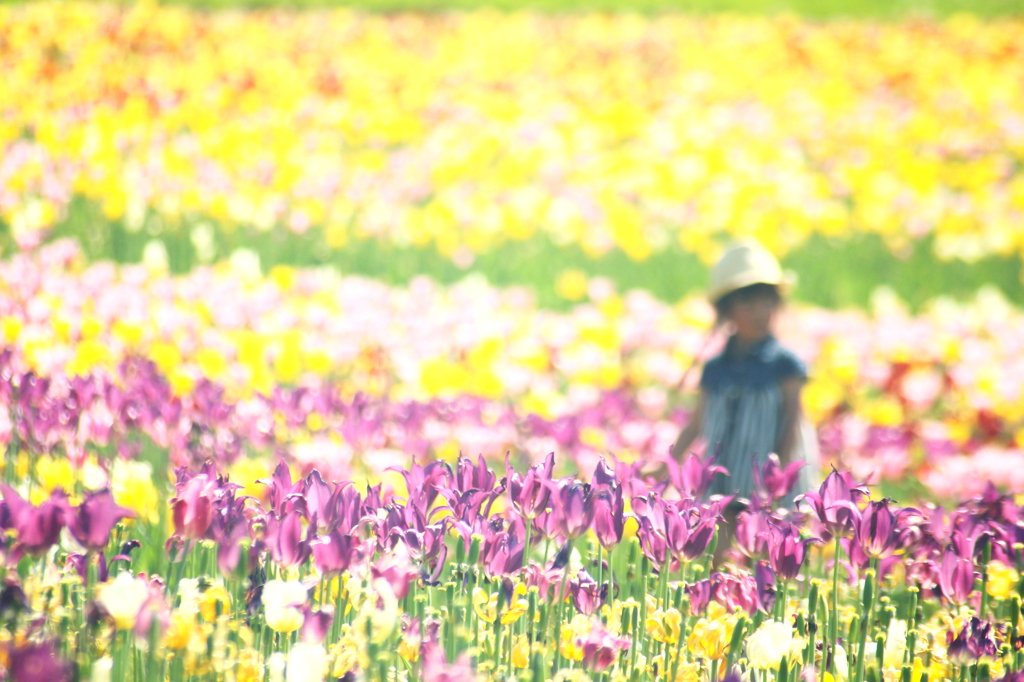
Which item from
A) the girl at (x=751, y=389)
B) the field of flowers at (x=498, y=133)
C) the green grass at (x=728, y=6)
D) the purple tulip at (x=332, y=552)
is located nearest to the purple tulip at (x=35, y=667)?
the purple tulip at (x=332, y=552)

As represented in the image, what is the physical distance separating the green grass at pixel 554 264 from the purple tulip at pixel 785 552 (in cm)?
371

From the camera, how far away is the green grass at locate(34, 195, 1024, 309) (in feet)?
18.8

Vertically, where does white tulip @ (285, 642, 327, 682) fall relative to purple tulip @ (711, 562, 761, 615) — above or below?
below

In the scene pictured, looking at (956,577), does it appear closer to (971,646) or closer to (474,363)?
(971,646)

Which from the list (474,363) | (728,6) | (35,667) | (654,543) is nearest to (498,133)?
(474,363)

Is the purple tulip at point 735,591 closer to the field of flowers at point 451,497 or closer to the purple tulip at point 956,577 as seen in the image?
the field of flowers at point 451,497

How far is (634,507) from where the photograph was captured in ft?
6.32

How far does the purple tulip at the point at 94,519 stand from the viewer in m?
1.66

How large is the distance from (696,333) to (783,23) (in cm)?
1066

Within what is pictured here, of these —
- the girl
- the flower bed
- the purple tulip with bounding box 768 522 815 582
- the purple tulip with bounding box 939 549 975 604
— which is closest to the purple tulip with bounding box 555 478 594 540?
the flower bed

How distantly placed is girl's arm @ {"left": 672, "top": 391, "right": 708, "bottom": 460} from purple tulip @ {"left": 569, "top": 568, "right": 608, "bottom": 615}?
1430 mm

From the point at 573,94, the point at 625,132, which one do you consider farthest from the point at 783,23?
the point at 625,132

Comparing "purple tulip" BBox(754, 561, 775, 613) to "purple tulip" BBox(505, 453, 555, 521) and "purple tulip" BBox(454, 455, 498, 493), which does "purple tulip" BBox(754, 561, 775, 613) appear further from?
"purple tulip" BBox(454, 455, 498, 493)

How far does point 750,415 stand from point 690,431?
8.9 inches
